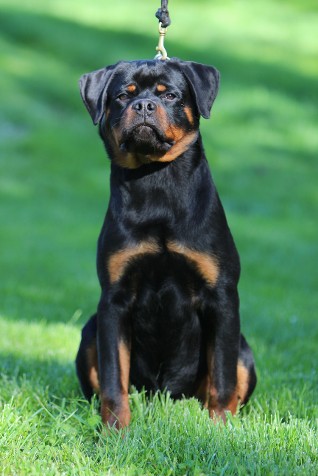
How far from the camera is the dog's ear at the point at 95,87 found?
174 inches

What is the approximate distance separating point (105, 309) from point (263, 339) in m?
2.68

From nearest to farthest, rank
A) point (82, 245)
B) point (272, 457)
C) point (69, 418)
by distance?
point (272, 457)
point (69, 418)
point (82, 245)

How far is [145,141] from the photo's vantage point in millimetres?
4164

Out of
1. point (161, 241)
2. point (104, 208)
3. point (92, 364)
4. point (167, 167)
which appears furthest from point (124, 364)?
point (104, 208)

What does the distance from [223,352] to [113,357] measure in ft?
1.77

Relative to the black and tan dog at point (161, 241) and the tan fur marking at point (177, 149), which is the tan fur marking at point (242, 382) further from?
the tan fur marking at point (177, 149)

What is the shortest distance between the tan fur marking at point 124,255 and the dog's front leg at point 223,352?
0.39 meters

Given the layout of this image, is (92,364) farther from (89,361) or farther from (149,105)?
(149,105)

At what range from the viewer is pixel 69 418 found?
4.14 metres

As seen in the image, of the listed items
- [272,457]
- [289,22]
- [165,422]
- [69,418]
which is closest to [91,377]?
[69,418]

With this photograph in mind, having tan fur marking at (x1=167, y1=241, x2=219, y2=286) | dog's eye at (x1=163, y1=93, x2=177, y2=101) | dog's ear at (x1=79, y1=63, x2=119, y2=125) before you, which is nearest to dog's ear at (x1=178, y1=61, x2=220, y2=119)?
dog's eye at (x1=163, y1=93, x2=177, y2=101)

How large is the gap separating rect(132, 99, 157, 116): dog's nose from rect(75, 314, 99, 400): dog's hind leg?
1140 millimetres

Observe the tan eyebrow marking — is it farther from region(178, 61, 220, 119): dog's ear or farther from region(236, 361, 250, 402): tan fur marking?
region(236, 361, 250, 402): tan fur marking

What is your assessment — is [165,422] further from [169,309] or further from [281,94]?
[281,94]
